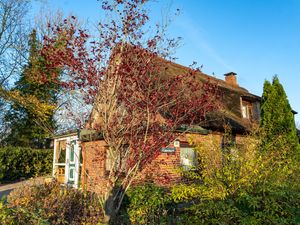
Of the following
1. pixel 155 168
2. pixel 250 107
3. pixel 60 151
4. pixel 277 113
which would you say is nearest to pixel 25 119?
pixel 60 151

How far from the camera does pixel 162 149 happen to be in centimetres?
674

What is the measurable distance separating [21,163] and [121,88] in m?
15.2

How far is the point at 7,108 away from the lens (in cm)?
2070

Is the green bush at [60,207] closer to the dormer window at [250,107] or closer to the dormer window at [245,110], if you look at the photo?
the dormer window at [245,110]

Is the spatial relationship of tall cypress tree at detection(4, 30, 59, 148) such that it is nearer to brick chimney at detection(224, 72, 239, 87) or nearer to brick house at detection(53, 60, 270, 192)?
brick house at detection(53, 60, 270, 192)

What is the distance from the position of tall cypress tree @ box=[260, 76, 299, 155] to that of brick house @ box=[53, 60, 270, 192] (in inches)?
35.4

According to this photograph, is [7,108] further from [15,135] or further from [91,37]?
[91,37]

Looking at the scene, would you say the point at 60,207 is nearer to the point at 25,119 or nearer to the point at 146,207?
the point at 146,207

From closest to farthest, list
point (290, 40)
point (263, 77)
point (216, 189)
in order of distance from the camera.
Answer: point (216, 189) < point (290, 40) < point (263, 77)

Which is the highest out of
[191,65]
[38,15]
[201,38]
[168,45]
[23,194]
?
[38,15]

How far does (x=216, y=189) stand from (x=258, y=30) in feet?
21.0

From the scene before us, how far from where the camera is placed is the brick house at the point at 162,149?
6566 millimetres

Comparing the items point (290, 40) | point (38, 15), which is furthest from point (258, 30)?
point (38, 15)

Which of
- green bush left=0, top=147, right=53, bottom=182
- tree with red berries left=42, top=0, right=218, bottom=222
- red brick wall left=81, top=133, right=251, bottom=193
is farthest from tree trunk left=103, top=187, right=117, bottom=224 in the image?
green bush left=0, top=147, right=53, bottom=182
